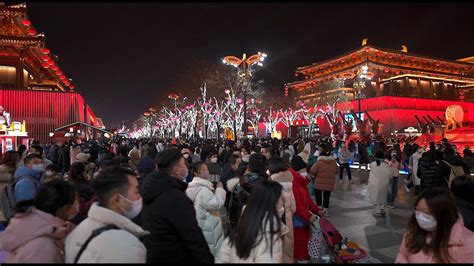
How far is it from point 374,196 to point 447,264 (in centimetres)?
590

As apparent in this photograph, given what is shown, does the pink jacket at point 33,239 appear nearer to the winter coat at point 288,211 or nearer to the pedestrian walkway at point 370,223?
the winter coat at point 288,211

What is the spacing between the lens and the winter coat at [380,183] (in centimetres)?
796

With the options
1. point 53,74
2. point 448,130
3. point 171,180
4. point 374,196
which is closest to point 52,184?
point 171,180

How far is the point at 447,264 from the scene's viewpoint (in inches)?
94.7

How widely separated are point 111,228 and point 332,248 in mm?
2715

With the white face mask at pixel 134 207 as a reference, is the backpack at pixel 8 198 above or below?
below

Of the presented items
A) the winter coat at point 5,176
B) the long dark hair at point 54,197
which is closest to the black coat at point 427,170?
the long dark hair at point 54,197

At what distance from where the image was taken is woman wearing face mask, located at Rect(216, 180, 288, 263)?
7.36ft

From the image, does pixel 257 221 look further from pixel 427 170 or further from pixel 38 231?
pixel 427 170

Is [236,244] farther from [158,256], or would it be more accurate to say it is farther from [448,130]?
[448,130]

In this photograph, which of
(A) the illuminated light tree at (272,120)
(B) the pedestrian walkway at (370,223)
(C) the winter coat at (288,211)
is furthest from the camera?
(A) the illuminated light tree at (272,120)

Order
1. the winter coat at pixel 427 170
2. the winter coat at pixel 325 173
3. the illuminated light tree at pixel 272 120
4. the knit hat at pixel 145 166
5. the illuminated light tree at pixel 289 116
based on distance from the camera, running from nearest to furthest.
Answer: the knit hat at pixel 145 166
the winter coat at pixel 427 170
the winter coat at pixel 325 173
the illuminated light tree at pixel 272 120
the illuminated light tree at pixel 289 116

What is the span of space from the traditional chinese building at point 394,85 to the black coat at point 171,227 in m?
38.5

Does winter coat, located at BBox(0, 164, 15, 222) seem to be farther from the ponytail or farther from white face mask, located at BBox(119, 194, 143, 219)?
white face mask, located at BBox(119, 194, 143, 219)
